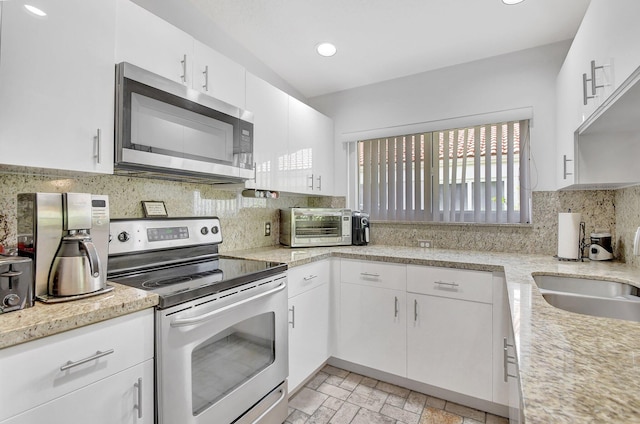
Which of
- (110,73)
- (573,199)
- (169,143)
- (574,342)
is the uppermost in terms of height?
(110,73)

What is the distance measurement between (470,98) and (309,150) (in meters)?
1.37

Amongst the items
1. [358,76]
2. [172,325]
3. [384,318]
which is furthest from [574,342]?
[358,76]

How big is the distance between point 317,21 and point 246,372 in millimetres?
2149

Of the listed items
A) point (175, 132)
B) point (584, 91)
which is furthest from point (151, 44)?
point (584, 91)

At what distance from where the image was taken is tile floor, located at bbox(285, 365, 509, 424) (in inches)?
71.7

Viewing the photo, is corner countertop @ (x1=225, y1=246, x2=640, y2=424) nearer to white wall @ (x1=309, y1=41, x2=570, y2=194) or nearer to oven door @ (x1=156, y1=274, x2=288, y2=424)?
oven door @ (x1=156, y1=274, x2=288, y2=424)

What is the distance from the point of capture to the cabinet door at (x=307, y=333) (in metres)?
1.95

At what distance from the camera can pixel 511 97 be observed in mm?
2344

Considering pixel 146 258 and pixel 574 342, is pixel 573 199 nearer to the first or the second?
pixel 574 342

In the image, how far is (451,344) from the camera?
6.40 feet

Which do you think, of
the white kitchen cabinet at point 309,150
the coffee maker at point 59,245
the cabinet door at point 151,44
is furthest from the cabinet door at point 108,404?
the white kitchen cabinet at point 309,150

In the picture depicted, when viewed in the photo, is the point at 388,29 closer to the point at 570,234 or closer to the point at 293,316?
the point at 570,234

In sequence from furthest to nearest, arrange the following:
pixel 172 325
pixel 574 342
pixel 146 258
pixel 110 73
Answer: pixel 146 258 → pixel 110 73 → pixel 172 325 → pixel 574 342

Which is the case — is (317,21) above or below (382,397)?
above
